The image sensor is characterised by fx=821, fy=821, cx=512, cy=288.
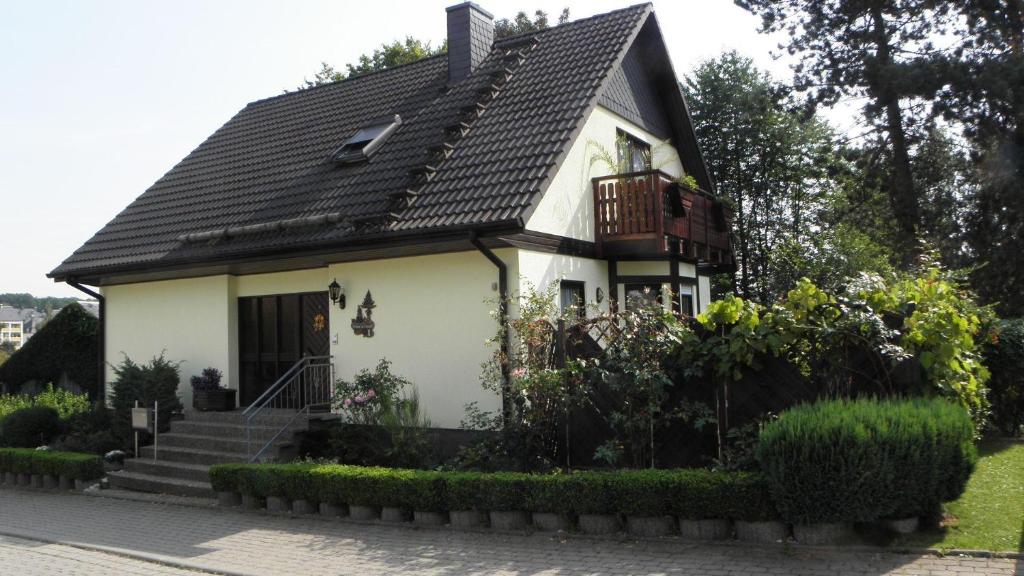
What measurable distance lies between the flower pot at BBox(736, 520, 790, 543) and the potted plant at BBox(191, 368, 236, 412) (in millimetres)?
9720

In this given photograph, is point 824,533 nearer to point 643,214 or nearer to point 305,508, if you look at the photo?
point 305,508

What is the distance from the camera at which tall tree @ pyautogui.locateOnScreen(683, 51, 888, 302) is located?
25922 mm

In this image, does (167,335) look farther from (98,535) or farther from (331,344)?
(98,535)

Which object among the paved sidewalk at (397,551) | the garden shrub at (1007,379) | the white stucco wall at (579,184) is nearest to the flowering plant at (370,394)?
the paved sidewalk at (397,551)

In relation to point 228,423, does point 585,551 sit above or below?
below

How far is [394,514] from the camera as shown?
9.11 metres

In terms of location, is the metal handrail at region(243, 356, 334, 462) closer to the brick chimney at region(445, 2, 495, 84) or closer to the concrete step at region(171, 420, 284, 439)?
the concrete step at region(171, 420, 284, 439)

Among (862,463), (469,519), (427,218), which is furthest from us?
(427,218)

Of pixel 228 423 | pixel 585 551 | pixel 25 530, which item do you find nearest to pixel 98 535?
pixel 25 530

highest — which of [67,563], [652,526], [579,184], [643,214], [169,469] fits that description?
[579,184]

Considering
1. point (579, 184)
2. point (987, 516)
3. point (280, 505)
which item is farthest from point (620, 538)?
point (579, 184)

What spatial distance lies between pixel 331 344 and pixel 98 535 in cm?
461

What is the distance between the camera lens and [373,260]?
12.7 meters

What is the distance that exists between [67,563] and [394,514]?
326 centimetres
